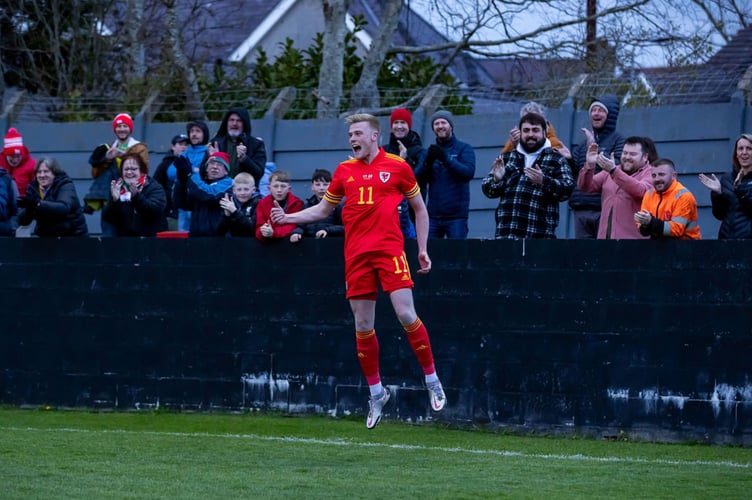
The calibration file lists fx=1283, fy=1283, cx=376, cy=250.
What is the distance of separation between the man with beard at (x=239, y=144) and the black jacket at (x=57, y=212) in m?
1.47

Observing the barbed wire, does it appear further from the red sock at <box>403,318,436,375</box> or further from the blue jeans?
the red sock at <box>403,318,436,375</box>

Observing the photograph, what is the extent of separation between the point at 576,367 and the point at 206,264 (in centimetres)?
359

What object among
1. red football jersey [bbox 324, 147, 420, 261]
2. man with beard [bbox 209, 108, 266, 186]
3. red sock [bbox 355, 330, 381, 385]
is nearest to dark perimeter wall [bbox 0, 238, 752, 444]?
man with beard [bbox 209, 108, 266, 186]

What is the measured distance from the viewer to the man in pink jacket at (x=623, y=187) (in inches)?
406

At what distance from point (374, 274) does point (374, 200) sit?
20.7 inches

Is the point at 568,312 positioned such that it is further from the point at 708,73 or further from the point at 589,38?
the point at 589,38

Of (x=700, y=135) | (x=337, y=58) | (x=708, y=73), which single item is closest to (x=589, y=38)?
(x=337, y=58)

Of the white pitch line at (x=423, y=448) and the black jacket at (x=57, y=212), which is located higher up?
the black jacket at (x=57, y=212)

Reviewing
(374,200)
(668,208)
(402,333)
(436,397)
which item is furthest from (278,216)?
(668,208)

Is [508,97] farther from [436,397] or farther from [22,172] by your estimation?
[436,397]

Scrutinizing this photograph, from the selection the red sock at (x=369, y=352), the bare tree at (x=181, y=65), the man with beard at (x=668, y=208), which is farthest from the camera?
the bare tree at (x=181, y=65)

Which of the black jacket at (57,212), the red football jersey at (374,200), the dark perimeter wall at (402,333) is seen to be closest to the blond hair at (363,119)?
the red football jersey at (374,200)

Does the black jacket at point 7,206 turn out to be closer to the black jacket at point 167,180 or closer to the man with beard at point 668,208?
the black jacket at point 167,180

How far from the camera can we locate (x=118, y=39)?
24.5 m
